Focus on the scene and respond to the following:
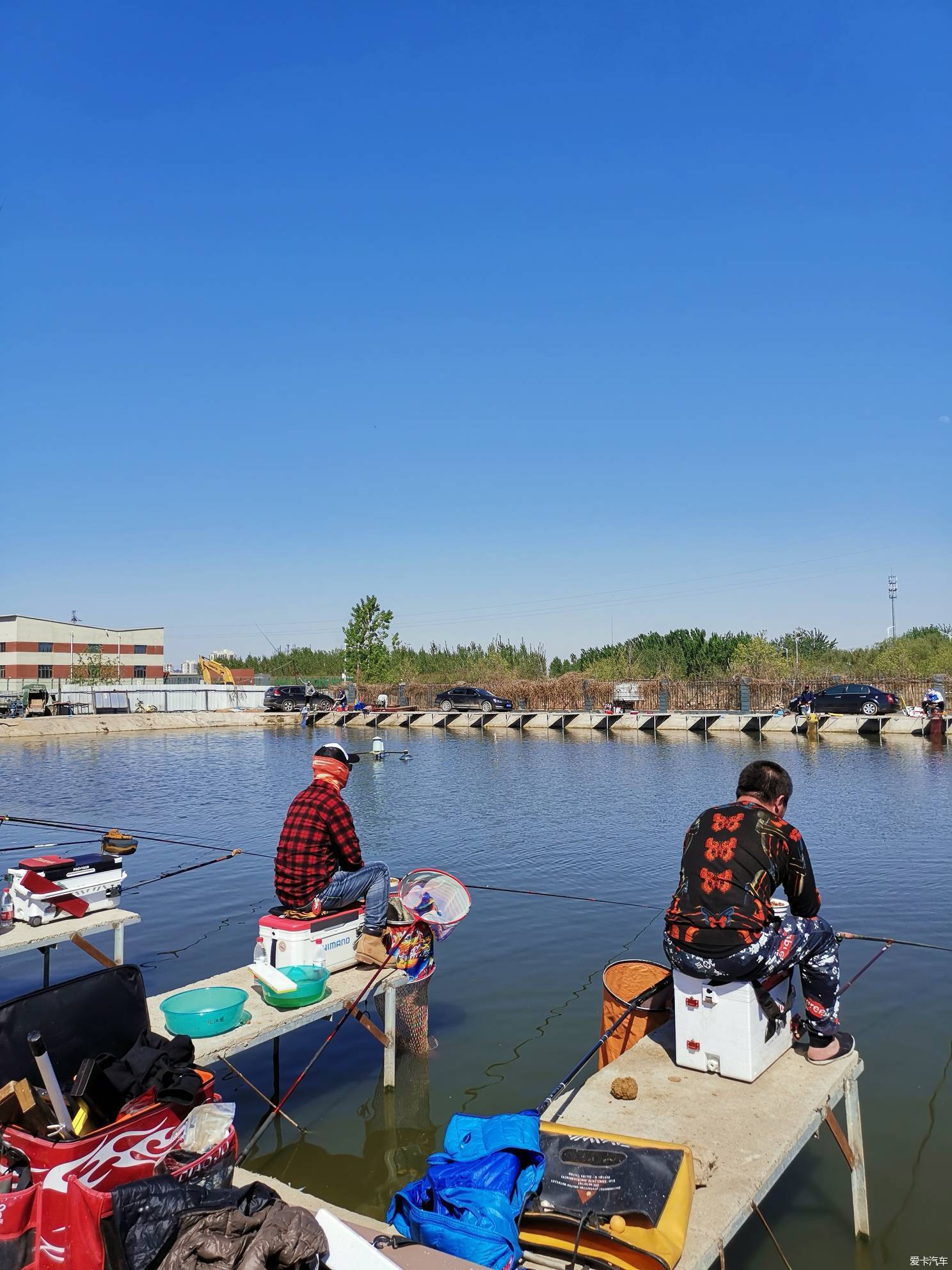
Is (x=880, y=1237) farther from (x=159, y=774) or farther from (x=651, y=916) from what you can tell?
(x=159, y=774)

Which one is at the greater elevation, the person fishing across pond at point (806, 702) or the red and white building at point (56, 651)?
the red and white building at point (56, 651)

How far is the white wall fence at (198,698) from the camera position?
57469 millimetres

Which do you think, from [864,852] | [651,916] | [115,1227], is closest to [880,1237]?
[115,1227]

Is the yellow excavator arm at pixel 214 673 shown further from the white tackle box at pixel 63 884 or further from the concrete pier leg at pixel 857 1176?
the concrete pier leg at pixel 857 1176

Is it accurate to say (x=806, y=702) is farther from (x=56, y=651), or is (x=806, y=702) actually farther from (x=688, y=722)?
(x=56, y=651)

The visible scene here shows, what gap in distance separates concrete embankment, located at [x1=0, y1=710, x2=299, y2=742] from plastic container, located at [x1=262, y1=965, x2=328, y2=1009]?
4233 cm

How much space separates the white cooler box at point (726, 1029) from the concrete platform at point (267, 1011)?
2.06 meters

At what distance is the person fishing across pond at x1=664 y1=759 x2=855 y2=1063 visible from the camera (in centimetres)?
472

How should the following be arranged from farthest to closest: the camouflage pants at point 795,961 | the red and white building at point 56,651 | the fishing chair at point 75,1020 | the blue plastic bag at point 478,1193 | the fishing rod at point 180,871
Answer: the red and white building at point 56,651 → the fishing rod at point 180,871 → the camouflage pants at point 795,961 → the fishing chair at point 75,1020 → the blue plastic bag at point 478,1193

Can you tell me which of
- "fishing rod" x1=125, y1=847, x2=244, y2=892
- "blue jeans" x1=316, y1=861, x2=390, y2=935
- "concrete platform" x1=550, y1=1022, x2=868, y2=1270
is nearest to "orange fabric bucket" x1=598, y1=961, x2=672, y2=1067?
"concrete platform" x1=550, y1=1022, x2=868, y2=1270

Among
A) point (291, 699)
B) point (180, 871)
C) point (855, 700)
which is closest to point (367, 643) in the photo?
point (291, 699)

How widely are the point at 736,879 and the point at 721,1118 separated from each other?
1066mm

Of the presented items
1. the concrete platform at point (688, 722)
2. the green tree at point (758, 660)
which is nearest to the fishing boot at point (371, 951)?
the concrete platform at point (688, 722)

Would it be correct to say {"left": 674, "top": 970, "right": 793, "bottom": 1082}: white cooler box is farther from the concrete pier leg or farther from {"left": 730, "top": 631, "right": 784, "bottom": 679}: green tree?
{"left": 730, "top": 631, "right": 784, "bottom": 679}: green tree
